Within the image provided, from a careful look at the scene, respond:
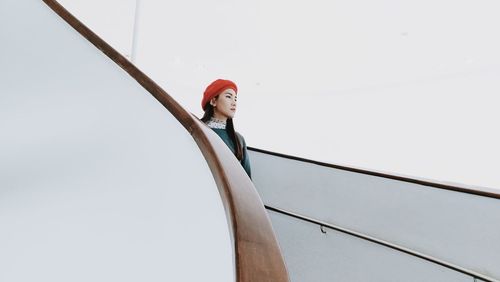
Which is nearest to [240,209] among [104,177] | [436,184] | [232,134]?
[104,177]

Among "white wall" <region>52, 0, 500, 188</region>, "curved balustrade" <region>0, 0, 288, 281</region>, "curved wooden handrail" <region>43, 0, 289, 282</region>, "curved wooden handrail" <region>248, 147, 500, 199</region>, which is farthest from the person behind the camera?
"white wall" <region>52, 0, 500, 188</region>

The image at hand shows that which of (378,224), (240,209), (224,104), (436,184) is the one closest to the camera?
(240,209)

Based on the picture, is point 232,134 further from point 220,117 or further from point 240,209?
point 240,209

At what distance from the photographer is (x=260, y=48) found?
5.41 meters

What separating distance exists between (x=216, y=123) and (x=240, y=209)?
1.44 metres

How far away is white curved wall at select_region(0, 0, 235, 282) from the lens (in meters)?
0.65

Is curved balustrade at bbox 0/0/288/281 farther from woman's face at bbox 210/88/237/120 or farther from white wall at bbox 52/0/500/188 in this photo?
white wall at bbox 52/0/500/188

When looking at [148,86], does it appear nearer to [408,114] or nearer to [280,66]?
[280,66]

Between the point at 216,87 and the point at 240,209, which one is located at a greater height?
the point at 216,87

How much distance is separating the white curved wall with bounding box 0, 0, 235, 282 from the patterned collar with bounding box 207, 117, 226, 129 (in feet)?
3.23

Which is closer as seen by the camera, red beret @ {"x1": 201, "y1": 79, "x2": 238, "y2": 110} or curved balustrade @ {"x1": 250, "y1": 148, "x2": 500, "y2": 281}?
curved balustrade @ {"x1": 250, "y1": 148, "x2": 500, "y2": 281}

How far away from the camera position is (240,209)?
53cm

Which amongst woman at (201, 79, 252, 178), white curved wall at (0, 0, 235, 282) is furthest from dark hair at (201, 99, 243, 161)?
white curved wall at (0, 0, 235, 282)

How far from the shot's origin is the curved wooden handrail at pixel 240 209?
0.47 metres
